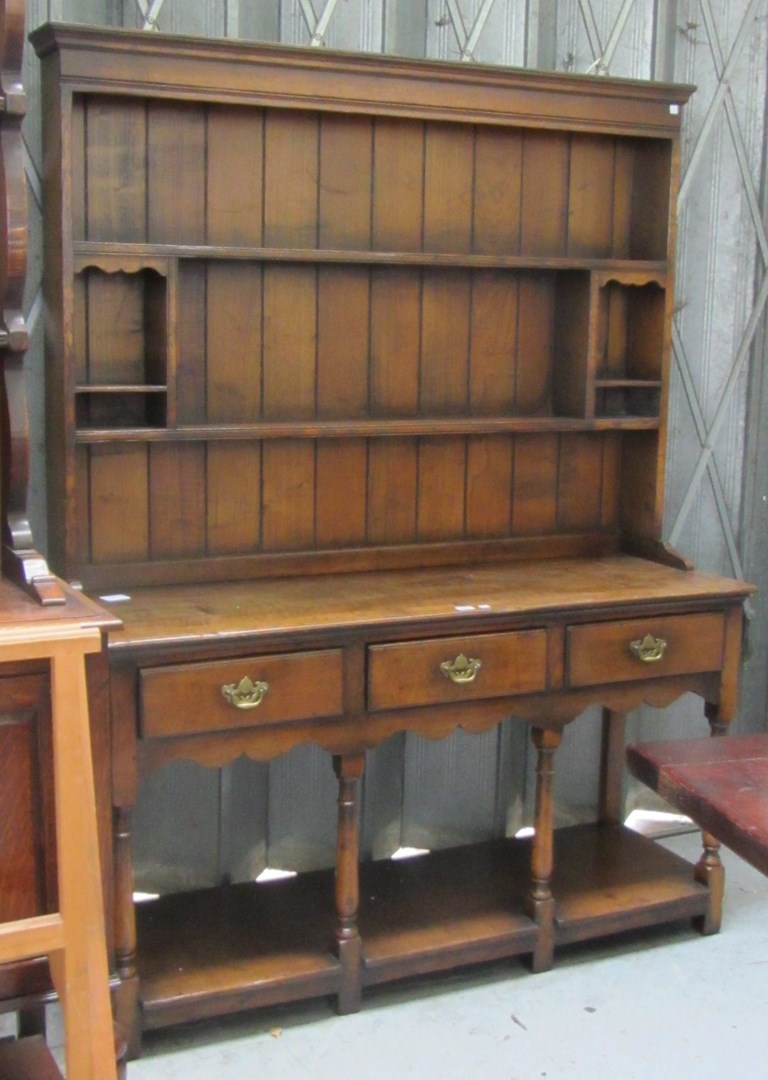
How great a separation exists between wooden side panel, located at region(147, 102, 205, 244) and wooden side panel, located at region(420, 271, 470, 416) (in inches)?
21.9

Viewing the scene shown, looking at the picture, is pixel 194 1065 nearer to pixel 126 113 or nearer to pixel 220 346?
pixel 220 346

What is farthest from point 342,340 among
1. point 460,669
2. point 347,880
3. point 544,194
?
point 347,880

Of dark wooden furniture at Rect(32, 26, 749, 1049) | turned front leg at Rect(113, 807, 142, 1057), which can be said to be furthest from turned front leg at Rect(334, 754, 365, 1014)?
turned front leg at Rect(113, 807, 142, 1057)

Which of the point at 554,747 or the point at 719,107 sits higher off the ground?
the point at 719,107

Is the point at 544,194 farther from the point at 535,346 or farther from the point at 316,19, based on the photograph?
the point at 316,19

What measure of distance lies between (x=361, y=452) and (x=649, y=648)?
0.76 m

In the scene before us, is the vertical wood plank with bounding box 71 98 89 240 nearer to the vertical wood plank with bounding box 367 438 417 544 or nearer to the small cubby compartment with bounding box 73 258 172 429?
the small cubby compartment with bounding box 73 258 172 429

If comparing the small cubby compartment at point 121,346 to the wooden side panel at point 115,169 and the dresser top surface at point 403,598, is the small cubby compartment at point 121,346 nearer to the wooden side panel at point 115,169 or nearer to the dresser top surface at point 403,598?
the wooden side panel at point 115,169

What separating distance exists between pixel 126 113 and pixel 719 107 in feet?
4.98

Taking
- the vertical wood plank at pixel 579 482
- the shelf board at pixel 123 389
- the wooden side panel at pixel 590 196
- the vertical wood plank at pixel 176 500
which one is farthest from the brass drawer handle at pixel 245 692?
the wooden side panel at pixel 590 196

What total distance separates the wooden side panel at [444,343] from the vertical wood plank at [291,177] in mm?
313

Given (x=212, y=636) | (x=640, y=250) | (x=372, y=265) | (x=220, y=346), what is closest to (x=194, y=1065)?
(x=212, y=636)

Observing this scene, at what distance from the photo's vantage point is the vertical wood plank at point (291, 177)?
2783mm

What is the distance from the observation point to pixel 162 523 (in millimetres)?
2809
